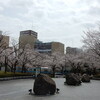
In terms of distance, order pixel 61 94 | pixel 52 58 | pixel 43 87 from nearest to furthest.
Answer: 1. pixel 43 87
2. pixel 61 94
3. pixel 52 58

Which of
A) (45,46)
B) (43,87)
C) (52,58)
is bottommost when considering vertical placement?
(43,87)

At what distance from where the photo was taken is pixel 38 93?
13.5 metres

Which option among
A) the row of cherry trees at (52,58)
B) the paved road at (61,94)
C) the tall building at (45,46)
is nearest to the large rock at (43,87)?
the paved road at (61,94)

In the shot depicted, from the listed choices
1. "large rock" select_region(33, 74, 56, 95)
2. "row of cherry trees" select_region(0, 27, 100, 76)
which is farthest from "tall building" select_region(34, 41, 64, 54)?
"large rock" select_region(33, 74, 56, 95)

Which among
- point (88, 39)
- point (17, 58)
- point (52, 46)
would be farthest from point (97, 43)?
point (52, 46)

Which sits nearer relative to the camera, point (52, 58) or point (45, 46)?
point (52, 58)

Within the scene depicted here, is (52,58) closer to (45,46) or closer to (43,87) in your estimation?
(45,46)

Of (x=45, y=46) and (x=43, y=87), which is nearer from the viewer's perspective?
(x=43, y=87)

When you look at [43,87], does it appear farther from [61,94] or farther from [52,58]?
[52,58]

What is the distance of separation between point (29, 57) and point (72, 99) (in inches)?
1390

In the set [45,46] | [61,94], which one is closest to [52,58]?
[45,46]

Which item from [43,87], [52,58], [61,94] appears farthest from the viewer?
[52,58]

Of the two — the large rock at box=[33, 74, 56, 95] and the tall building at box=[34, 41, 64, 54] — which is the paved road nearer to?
the large rock at box=[33, 74, 56, 95]

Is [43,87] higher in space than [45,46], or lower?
lower
